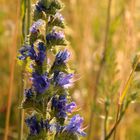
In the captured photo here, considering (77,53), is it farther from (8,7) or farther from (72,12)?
(8,7)

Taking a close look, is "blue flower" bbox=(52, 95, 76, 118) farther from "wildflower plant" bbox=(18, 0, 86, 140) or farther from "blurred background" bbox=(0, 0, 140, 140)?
"blurred background" bbox=(0, 0, 140, 140)

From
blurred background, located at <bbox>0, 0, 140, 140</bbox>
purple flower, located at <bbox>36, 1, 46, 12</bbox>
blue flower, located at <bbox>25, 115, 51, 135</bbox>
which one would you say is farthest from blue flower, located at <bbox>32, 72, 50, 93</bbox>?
blurred background, located at <bbox>0, 0, 140, 140</bbox>

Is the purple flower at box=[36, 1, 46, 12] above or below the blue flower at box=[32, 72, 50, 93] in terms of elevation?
above

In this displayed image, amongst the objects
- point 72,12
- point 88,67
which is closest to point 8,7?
point 72,12

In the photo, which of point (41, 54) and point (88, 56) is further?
point (88, 56)

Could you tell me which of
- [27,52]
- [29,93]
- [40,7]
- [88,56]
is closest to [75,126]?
[29,93]

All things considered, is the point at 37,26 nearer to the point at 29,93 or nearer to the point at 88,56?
the point at 29,93
